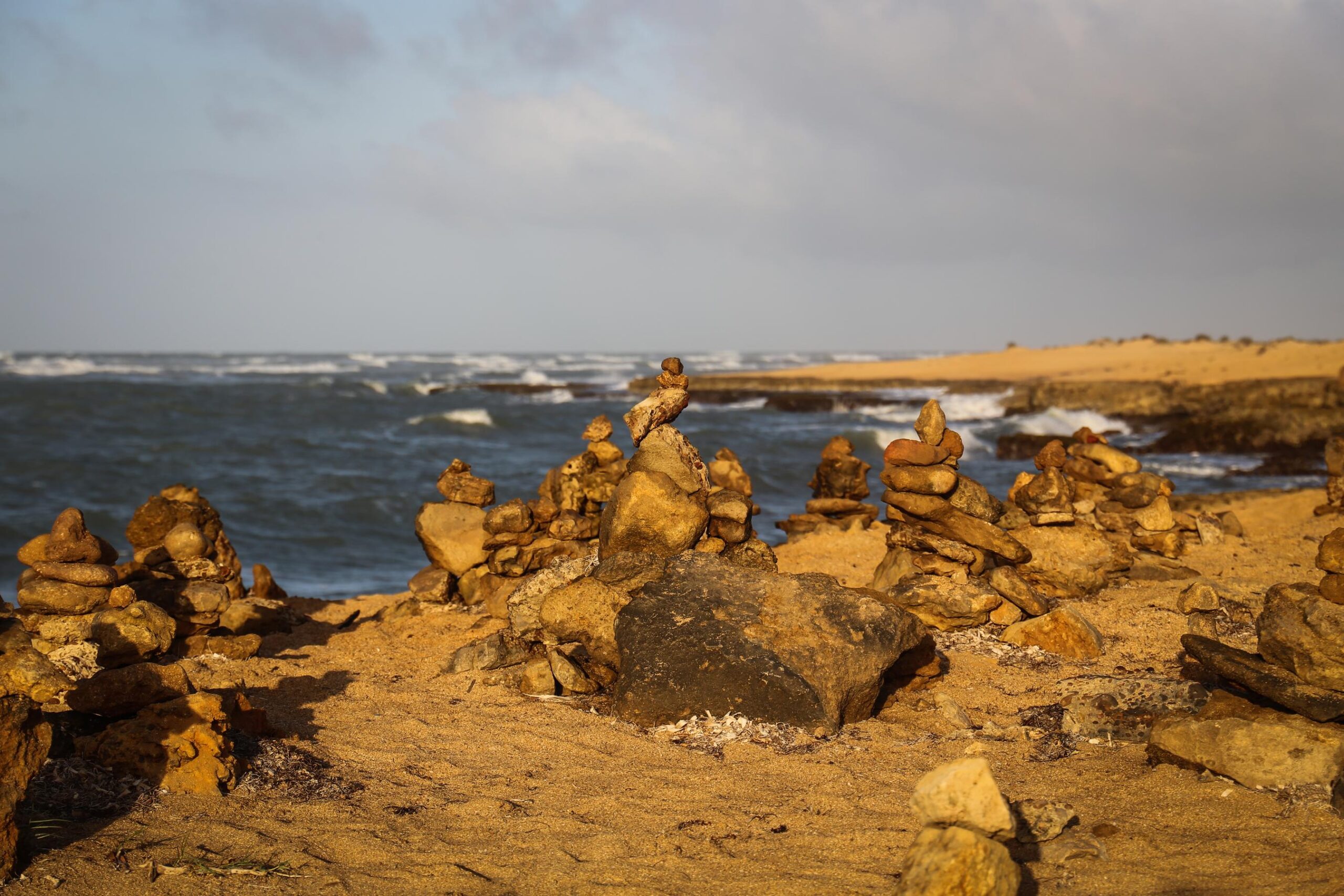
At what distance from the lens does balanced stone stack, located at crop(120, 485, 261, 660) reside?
8305 millimetres

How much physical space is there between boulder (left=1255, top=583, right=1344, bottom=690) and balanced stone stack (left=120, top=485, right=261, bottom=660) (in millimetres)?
7328

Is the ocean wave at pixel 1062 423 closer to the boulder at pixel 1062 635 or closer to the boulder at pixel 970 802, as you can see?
the boulder at pixel 1062 635

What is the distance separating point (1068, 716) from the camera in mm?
6246

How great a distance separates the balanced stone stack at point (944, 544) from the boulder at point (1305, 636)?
3.06 meters

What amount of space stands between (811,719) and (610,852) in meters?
2.10

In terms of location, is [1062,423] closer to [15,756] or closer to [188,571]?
[188,571]

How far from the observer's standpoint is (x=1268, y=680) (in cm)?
535

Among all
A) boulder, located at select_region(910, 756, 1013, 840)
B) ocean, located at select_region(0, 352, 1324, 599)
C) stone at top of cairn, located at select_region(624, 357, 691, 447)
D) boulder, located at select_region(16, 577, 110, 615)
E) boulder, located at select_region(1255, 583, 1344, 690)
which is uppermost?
stone at top of cairn, located at select_region(624, 357, 691, 447)

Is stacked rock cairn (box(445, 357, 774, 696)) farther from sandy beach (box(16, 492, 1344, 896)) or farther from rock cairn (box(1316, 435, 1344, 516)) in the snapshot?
rock cairn (box(1316, 435, 1344, 516))

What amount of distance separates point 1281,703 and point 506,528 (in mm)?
6504

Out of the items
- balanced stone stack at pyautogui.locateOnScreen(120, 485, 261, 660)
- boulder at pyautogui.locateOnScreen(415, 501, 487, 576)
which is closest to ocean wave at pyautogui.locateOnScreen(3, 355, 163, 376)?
balanced stone stack at pyautogui.locateOnScreen(120, 485, 261, 660)

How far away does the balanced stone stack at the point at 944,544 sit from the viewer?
8.72 m

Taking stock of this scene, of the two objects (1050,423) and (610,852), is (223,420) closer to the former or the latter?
(1050,423)

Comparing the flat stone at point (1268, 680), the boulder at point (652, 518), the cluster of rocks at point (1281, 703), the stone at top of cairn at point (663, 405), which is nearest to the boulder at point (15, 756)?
the boulder at point (652, 518)
